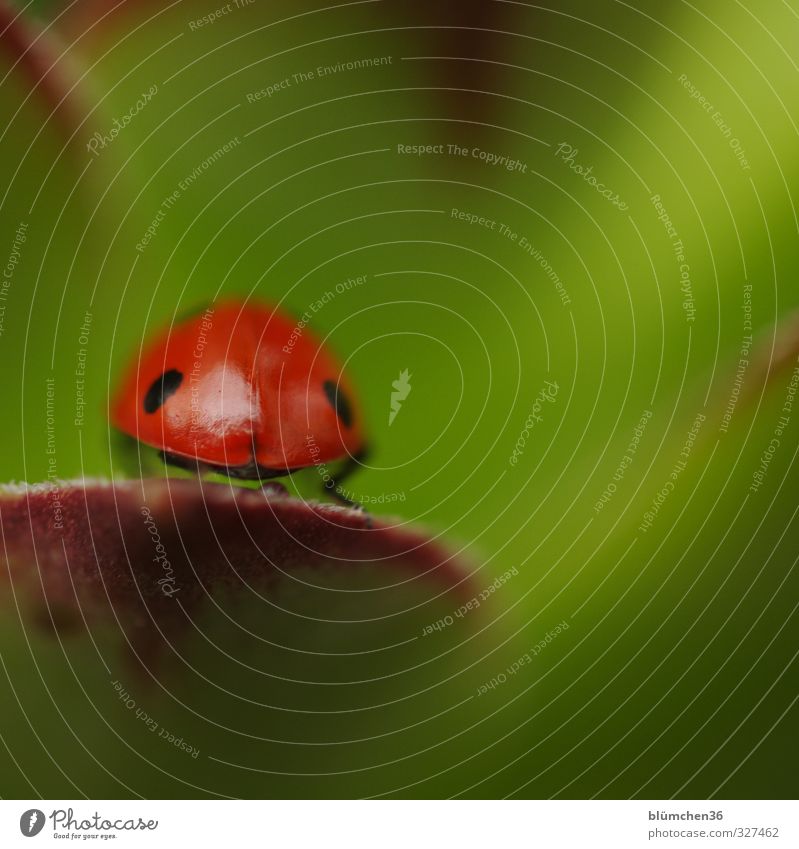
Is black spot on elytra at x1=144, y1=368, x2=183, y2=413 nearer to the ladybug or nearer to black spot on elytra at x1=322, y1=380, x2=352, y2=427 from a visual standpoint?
the ladybug

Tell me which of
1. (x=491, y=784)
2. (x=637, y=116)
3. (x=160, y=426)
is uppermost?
(x=637, y=116)

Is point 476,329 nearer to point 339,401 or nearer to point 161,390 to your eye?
point 339,401

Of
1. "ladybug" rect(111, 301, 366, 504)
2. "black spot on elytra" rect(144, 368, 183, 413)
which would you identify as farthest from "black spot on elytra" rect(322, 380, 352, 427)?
"black spot on elytra" rect(144, 368, 183, 413)

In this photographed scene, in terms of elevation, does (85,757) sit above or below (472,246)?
below

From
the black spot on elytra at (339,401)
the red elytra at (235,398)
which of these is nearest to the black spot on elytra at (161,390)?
the red elytra at (235,398)

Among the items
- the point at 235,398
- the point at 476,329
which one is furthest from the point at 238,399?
the point at 476,329

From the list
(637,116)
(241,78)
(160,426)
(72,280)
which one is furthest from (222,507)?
(637,116)

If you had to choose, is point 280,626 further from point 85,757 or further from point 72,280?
point 72,280

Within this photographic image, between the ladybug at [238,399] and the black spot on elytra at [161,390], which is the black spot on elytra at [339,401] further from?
the black spot on elytra at [161,390]
